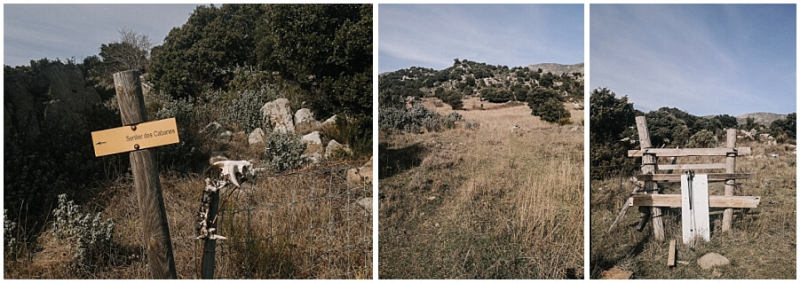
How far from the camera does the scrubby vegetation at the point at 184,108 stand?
392 centimetres

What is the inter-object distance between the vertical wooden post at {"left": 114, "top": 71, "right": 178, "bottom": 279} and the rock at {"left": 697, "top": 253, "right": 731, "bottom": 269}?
3394 millimetres

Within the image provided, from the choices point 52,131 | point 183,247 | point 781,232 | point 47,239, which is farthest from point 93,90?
point 781,232

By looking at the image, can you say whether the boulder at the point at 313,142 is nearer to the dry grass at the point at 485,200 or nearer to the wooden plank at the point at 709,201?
the dry grass at the point at 485,200

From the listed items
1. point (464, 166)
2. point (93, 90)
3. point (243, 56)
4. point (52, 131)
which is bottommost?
point (464, 166)

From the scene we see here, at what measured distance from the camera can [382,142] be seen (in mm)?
4594

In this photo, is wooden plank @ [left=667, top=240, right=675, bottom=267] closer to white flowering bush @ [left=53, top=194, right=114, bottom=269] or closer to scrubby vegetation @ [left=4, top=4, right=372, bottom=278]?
scrubby vegetation @ [left=4, top=4, right=372, bottom=278]

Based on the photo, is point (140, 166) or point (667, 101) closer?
point (140, 166)

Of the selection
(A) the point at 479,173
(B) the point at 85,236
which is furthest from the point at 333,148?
(B) the point at 85,236

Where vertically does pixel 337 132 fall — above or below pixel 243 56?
below

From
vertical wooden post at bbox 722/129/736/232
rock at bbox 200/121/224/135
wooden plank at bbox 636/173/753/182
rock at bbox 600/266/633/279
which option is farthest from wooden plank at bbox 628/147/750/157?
rock at bbox 200/121/224/135

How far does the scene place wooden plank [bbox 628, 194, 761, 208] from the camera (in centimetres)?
342

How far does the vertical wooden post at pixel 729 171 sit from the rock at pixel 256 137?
4.93 meters

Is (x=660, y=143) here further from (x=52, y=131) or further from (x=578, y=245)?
(x=52, y=131)

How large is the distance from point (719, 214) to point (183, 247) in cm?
392
